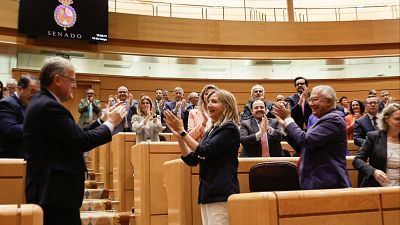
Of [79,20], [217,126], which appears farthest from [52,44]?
[217,126]

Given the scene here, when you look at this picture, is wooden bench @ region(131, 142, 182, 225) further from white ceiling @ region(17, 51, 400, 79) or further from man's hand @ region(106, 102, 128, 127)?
white ceiling @ region(17, 51, 400, 79)

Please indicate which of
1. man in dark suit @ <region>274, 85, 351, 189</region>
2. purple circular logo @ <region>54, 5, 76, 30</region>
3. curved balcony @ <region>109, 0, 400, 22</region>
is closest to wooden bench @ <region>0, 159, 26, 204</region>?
man in dark suit @ <region>274, 85, 351, 189</region>

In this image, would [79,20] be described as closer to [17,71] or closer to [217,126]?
[17,71]

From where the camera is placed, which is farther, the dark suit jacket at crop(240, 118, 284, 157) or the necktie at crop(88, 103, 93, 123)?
the necktie at crop(88, 103, 93, 123)

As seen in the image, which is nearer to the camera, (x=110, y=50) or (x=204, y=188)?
(x=204, y=188)

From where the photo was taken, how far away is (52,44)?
6871 millimetres

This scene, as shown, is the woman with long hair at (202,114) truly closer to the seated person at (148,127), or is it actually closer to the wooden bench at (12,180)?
the seated person at (148,127)

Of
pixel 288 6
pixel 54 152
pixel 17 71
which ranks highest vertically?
pixel 288 6

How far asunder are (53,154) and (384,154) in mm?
1752

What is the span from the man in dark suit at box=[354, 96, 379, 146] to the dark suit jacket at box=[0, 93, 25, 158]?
2640mm

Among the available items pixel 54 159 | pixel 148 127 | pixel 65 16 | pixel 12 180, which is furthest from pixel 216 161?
pixel 65 16

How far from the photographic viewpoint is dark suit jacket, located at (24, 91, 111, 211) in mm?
1515

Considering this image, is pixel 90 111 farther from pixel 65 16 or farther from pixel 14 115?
pixel 14 115

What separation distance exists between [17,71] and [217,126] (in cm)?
586
